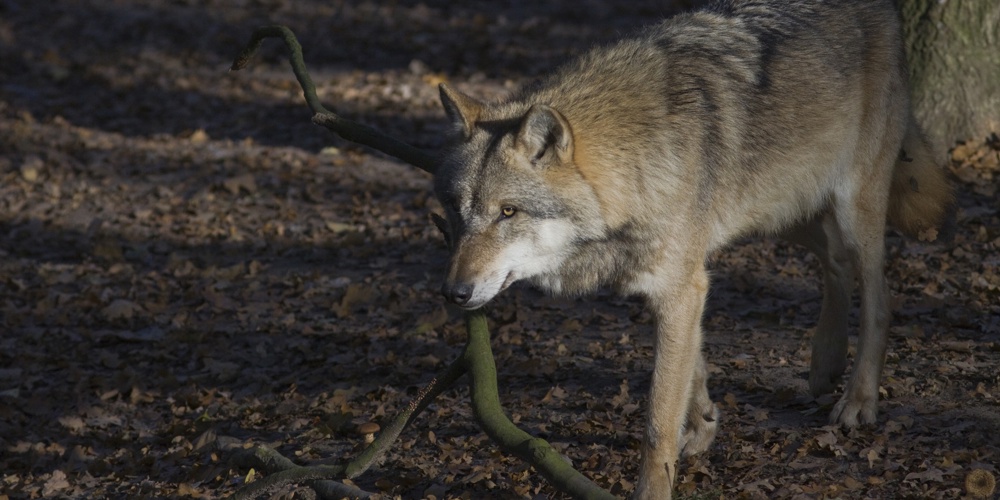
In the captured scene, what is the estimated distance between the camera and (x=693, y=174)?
15.4 feet

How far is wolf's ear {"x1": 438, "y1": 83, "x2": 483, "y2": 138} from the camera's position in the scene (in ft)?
15.1

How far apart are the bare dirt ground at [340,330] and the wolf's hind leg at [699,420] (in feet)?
0.34

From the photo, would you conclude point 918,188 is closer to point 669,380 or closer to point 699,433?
point 699,433

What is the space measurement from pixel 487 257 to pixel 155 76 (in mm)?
11473

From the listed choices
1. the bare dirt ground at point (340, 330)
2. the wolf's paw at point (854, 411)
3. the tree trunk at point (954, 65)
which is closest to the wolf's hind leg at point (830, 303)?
the bare dirt ground at point (340, 330)

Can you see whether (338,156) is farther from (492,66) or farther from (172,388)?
(172,388)

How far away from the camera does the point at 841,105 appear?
5.37m

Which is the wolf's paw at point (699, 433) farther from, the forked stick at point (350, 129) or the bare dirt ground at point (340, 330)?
the forked stick at point (350, 129)

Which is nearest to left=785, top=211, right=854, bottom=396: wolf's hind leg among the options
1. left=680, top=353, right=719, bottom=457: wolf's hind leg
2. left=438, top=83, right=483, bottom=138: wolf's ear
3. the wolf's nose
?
left=680, top=353, right=719, bottom=457: wolf's hind leg

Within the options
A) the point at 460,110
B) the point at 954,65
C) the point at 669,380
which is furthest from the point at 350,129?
the point at 954,65

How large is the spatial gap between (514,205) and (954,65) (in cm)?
551

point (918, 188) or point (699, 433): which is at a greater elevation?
point (918, 188)

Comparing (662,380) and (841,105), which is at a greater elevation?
(841,105)

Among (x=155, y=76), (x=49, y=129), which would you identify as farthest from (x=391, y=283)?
(x=155, y=76)
